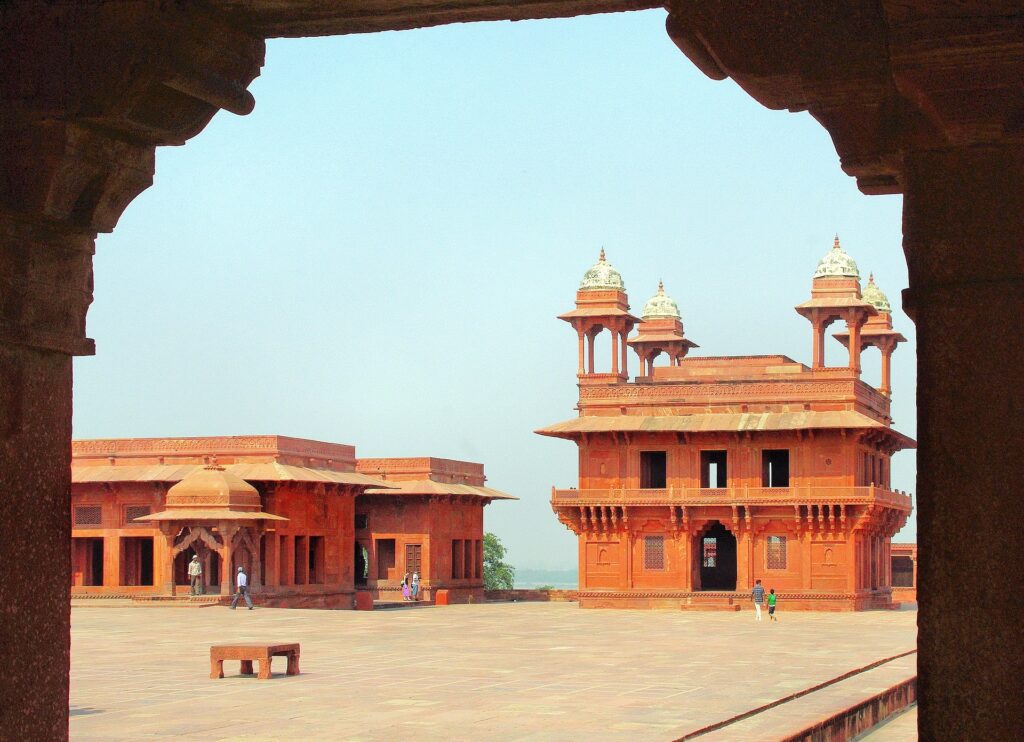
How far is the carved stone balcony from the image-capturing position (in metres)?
36.4

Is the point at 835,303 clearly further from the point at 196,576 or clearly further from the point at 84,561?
the point at 84,561

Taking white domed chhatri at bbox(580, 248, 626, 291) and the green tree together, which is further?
the green tree

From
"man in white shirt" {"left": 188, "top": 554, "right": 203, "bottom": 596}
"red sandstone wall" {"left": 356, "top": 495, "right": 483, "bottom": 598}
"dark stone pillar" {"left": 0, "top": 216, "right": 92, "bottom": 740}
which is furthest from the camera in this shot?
"red sandstone wall" {"left": 356, "top": 495, "right": 483, "bottom": 598}

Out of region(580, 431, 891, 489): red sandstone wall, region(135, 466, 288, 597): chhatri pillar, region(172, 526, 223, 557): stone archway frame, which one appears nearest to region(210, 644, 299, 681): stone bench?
region(135, 466, 288, 597): chhatri pillar

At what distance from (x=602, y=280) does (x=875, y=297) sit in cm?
879

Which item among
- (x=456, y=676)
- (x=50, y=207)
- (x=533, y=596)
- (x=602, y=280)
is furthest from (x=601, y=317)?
(x=50, y=207)

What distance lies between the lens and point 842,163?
4.16m

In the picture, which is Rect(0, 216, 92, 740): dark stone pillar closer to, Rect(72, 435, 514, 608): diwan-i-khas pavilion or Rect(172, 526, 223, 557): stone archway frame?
Rect(72, 435, 514, 608): diwan-i-khas pavilion

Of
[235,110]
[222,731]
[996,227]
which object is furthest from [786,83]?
[222,731]

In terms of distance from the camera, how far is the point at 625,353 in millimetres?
40594

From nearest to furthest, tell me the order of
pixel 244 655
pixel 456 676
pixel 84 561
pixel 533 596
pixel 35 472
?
pixel 35 472 < pixel 244 655 < pixel 456 676 < pixel 84 561 < pixel 533 596

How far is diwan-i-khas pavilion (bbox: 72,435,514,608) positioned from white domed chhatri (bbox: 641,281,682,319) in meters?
7.69

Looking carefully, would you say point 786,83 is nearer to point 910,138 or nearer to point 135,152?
point 910,138

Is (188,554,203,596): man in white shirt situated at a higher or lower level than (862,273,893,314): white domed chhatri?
lower
